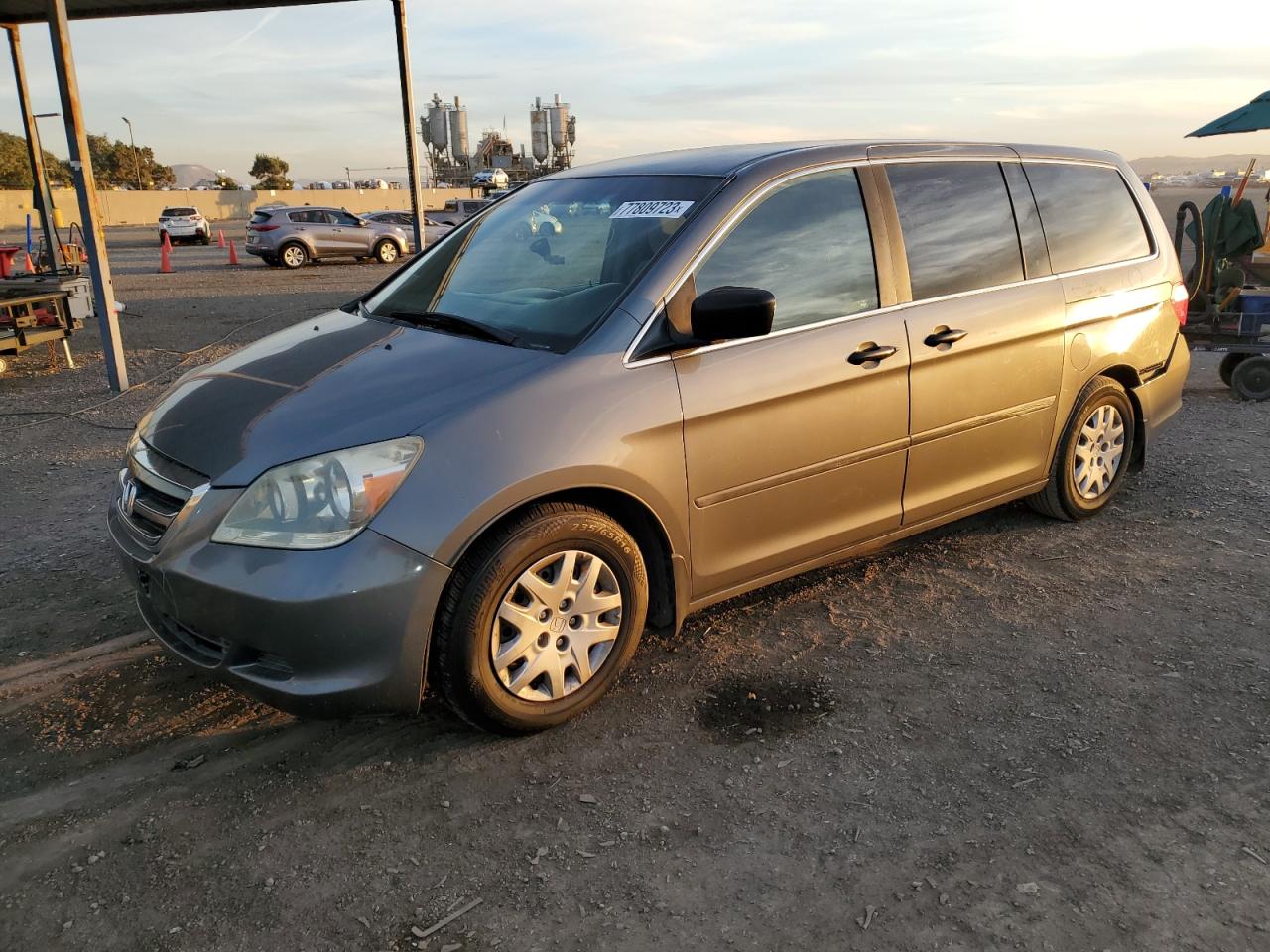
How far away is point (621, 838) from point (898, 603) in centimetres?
194

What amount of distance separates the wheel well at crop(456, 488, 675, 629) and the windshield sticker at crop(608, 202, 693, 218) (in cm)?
108

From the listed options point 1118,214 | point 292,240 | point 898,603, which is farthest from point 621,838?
point 292,240

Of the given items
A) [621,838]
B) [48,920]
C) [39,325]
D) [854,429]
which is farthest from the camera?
[39,325]

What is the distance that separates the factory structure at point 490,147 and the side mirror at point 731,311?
5644 cm

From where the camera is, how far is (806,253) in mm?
3615

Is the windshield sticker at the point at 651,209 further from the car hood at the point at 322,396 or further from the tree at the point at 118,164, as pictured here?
the tree at the point at 118,164

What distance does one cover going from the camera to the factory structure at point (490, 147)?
2365 inches

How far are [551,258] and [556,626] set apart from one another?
1.52m

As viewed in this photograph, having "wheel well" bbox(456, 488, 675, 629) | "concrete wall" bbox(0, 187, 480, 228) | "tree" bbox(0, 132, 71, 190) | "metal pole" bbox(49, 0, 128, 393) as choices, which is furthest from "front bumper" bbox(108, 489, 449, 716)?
"tree" bbox(0, 132, 71, 190)

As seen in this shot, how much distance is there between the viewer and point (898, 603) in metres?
4.13

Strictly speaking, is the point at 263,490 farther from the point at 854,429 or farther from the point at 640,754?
the point at 854,429

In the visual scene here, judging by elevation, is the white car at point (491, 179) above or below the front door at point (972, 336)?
above

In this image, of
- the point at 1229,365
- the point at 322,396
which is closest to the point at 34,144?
the point at 322,396

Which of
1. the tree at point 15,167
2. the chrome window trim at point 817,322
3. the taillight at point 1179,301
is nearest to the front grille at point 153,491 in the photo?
the chrome window trim at point 817,322
